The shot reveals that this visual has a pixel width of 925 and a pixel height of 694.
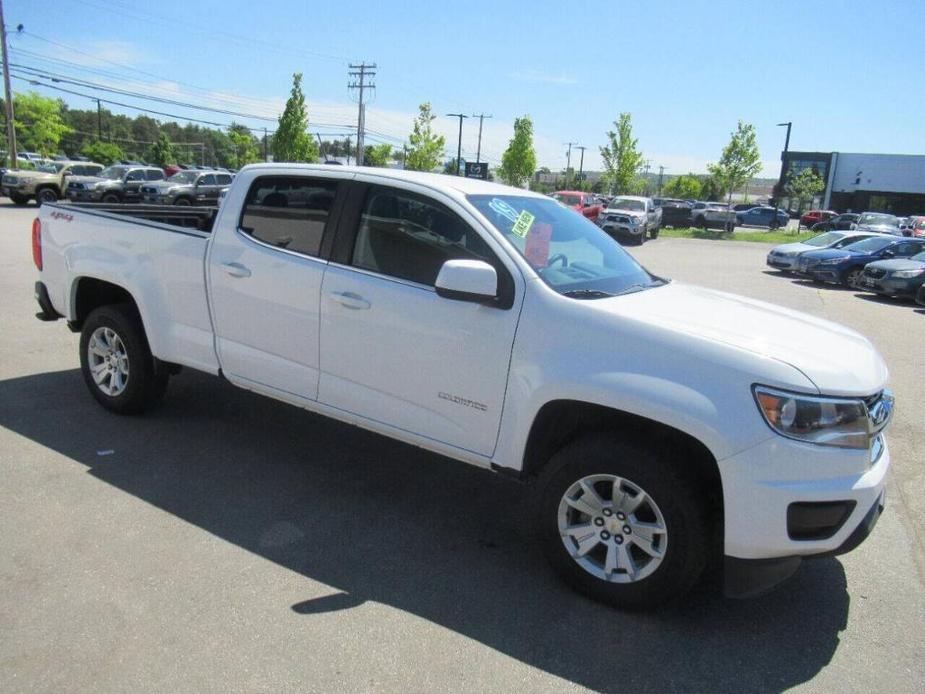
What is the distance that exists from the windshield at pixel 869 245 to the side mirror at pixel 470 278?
60.7 feet

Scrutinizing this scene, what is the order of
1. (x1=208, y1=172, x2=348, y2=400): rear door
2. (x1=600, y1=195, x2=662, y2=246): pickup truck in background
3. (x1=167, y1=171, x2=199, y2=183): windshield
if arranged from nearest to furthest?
(x1=208, y1=172, x2=348, y2=400): rear door < (x1=167, y1=171, x2=199, y2=183): windshield < (x1=600, y1=195, x2=662, y2=246): pickup truck in background

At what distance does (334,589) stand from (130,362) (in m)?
2.62

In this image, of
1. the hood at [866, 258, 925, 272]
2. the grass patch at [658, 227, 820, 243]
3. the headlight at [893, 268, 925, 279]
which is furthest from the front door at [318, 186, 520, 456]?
the grass patch at [658, 227, 820, 243]

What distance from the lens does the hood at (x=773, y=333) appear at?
291 centimetres

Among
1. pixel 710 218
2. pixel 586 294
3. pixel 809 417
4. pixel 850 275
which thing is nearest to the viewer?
pixel 809 417

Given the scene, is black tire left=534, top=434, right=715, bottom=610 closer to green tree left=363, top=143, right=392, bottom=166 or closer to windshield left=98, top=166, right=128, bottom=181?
windshield left=98, top=166, right=128, bottom=181

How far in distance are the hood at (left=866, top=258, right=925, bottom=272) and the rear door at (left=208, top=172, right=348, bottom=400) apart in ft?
51.3

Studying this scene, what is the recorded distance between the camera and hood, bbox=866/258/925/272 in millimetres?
15773

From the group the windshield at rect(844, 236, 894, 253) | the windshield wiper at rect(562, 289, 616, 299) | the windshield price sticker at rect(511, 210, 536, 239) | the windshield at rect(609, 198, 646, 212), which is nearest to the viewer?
the windshield wiper at rect(562, 289, 616, 299)

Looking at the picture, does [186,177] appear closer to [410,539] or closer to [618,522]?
[410,539]

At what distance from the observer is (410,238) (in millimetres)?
3830

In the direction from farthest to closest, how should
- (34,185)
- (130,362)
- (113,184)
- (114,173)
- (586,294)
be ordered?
(114,173) < (113,184) < (34,185) < (130,362) < (586,294)

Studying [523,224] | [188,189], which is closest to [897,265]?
[523,224]

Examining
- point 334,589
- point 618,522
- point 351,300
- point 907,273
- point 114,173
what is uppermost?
point 114,173
